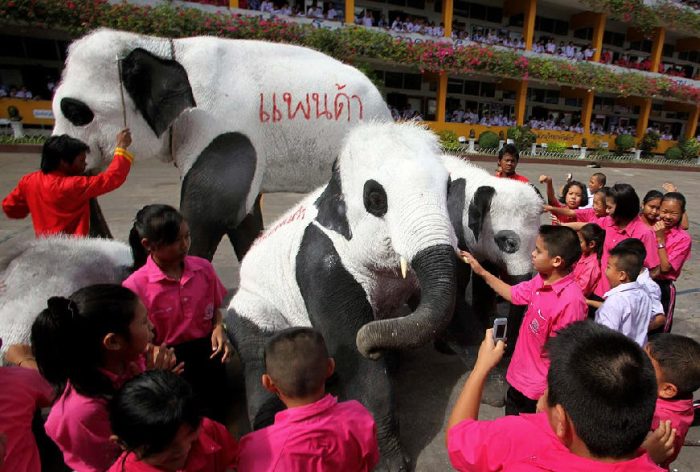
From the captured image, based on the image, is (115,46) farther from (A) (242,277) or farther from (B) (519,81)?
(B) (519,81)

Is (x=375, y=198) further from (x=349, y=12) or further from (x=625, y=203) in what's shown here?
(x=349, y=12)

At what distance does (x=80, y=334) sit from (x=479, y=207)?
7.88 feet

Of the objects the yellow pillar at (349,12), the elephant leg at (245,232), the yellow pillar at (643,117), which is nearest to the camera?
the elephant leg at (245,232)

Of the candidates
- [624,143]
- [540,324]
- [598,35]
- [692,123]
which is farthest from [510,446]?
[692,123]

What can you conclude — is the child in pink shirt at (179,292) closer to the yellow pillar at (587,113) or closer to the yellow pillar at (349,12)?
the yellow pillar at (349,12)

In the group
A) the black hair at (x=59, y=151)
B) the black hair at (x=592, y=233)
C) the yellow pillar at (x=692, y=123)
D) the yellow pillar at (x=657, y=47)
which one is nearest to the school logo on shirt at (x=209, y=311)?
the black hair at (x=59, y=151)

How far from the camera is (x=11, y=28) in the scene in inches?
621

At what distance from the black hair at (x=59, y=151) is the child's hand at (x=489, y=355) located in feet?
8.73

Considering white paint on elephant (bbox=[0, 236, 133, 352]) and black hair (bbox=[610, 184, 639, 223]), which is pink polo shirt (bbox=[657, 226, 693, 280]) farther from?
white paint on elephant (bbox=[0, 236, 133, 352])

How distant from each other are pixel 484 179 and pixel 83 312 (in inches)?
101

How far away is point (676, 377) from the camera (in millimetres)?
1604

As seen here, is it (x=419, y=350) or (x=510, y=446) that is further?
(x=419, y=350)

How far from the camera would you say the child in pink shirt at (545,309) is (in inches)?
84.4

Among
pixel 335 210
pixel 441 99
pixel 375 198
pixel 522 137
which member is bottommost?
pixel 522 137
